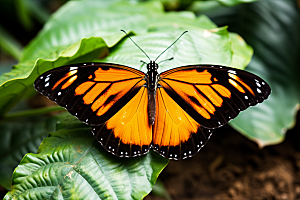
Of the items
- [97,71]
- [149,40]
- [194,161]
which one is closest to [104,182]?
[97,71]

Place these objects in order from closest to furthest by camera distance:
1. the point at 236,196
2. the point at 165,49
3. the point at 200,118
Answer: the point at 200,118 → the point at 165,49 → the point at 236,196

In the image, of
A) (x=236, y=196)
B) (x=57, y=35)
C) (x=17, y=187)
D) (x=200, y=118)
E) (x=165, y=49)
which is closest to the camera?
(x=17, y=187)

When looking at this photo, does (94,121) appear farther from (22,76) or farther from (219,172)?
(219,172)

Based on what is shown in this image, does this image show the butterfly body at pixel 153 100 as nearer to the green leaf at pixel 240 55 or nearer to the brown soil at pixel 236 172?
the green leaf at pixel 240 55

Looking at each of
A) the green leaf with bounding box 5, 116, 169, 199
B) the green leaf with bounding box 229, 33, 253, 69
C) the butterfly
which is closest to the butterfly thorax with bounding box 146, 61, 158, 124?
the butterfly

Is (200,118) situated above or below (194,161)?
above
